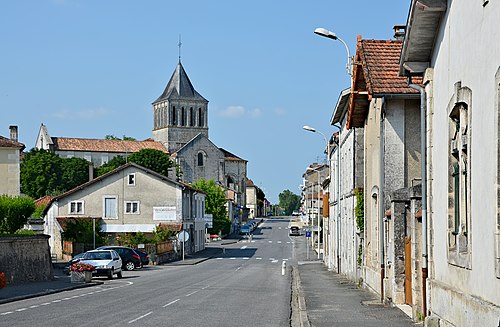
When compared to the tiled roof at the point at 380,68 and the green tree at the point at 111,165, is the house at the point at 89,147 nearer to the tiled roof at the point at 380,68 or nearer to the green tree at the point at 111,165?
the green tree at the point at 111,165

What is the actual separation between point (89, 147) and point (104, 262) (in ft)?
469

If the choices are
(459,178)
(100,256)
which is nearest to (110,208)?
(100,256)

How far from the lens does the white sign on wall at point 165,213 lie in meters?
73.6

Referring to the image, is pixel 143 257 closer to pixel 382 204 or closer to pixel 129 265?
pixel 129 265

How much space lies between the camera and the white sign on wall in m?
73.6

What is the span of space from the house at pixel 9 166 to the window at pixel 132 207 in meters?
24.8

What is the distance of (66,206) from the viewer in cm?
7319

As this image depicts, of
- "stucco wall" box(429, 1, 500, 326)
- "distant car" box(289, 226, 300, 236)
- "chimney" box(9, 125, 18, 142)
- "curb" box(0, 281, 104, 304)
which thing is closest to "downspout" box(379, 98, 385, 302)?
"stucco wall" box(429, 1, 500, 326)

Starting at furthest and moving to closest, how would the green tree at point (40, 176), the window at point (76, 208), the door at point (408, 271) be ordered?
the green tree at point (40, 176) < the window at point (76, 208) < the door at point (408, 271)

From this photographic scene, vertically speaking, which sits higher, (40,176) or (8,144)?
(40,176)

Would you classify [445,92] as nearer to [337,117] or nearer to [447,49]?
[447,49]

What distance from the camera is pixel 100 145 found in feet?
607

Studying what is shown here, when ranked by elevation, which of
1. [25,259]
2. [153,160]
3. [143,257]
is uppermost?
[153,160]

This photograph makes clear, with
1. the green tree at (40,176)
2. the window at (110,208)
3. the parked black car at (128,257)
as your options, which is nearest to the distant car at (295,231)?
the green tree at (40,176)
